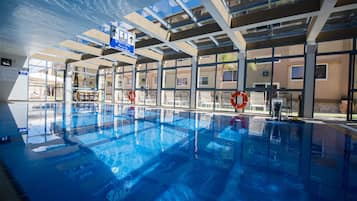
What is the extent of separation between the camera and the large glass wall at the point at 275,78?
8008mm

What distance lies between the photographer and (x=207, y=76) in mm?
10805

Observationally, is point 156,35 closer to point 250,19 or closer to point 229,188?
point 250,19

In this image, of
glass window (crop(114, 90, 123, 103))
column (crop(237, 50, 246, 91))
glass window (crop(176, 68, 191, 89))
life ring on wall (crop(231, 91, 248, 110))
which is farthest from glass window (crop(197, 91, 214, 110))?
glass window (crop(114, 90, 123, 103))

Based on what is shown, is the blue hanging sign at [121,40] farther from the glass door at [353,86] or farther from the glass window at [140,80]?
the glass door at [353,86]

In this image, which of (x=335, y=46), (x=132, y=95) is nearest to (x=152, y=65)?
(x=132, y=95)

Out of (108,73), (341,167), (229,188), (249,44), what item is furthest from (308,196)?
(108,73)

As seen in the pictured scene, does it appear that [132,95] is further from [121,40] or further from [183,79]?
[121,40]

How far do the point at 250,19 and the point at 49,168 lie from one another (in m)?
6.43

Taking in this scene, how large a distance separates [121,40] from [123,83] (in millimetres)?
8828

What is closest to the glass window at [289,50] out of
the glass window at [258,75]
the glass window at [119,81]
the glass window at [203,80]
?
the glass window at [258,75]

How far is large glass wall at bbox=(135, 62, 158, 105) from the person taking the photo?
1277 cm

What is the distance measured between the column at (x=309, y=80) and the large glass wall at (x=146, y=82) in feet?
27.8

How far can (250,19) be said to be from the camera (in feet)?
19.3

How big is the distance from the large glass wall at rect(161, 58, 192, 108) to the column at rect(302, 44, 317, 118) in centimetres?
587
